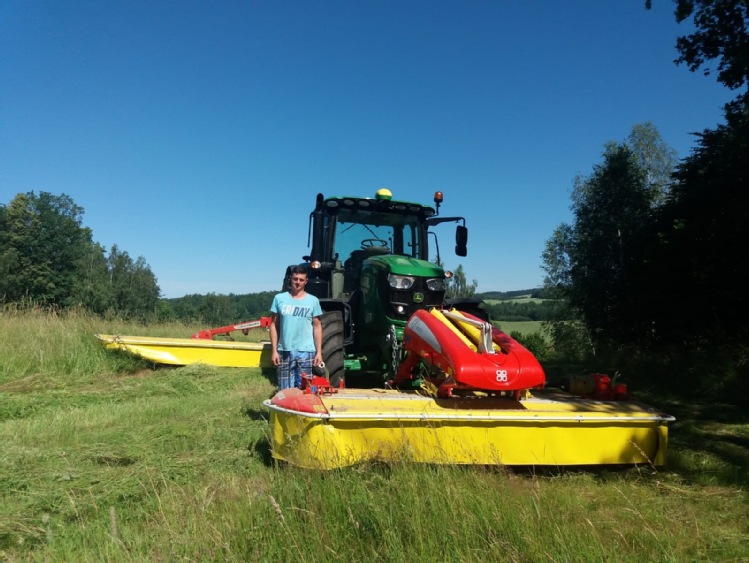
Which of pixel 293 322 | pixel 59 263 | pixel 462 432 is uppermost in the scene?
pixel 59 263

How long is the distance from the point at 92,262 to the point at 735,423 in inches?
1745

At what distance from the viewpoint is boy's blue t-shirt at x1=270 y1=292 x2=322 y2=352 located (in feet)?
14.8

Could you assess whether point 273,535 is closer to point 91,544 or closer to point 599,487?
point 91,544

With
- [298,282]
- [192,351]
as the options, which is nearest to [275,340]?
[298,282]

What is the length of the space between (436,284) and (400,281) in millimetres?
466

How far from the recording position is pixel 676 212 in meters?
11.4

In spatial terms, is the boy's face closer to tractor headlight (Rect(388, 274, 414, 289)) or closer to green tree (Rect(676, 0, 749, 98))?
tractor headlight (Rect(388, 274, 414, 289))

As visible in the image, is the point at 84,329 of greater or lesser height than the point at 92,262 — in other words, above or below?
below

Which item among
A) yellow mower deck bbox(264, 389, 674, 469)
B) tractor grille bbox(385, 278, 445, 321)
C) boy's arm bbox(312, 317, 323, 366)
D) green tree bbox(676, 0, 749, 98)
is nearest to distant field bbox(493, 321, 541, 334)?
green tree bbox(676, 0, 749, 98)

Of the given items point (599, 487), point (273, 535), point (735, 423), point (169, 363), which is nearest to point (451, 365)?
point (599, 487)

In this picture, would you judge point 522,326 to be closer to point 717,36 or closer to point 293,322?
point 717,36

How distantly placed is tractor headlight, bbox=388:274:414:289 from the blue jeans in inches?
52.7

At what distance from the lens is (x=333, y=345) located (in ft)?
17.7

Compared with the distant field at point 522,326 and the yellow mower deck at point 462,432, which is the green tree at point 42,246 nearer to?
the distant field at point 522,326
